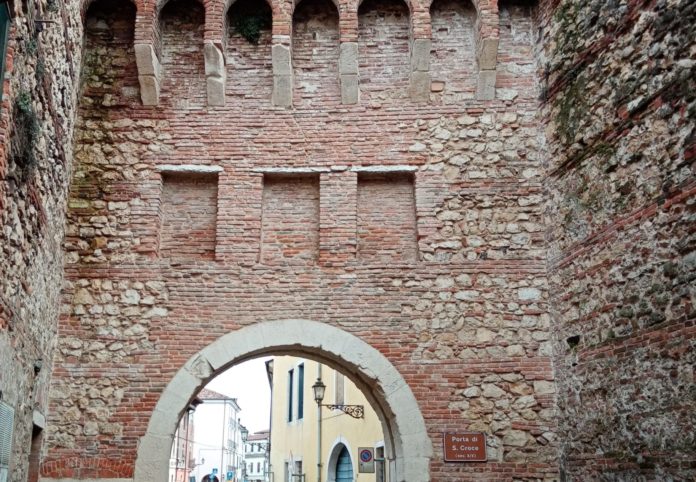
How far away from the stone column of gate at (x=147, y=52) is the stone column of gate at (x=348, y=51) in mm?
1970

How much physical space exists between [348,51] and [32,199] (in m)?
3.63

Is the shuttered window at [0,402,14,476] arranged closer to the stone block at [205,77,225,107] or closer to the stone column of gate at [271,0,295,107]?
the stone block at [205,77,225,107]

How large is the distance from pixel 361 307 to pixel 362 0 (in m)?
3.39

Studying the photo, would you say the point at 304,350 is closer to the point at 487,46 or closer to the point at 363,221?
the point at 363,221

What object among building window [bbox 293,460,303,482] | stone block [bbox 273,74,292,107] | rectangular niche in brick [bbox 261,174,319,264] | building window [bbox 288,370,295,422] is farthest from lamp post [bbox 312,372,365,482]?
stone block [bbox 273,74,292,107]

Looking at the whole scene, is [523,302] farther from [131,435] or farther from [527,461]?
[131,435]

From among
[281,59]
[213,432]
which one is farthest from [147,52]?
[213,432]

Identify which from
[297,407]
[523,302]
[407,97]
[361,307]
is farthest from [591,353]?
[297,407]

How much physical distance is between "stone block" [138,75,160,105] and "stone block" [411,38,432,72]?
9.07 feet

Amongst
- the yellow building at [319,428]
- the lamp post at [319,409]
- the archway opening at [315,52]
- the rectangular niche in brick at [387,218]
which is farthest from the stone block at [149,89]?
the lamp post at [319,409]

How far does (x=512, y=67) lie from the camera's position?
8.20m

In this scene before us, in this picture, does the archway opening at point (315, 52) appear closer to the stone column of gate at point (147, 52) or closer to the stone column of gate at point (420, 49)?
the stone column of gate at point (420, 49)

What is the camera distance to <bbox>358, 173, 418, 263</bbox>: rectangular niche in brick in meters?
7.76

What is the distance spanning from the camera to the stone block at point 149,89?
796 cm
